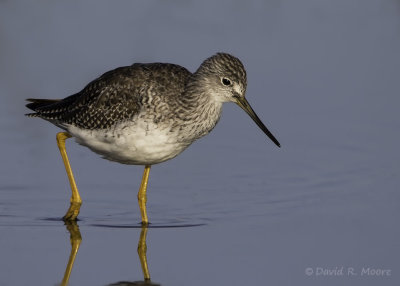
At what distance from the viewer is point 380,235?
11.3 m

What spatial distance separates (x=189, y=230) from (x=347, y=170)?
9.48ft

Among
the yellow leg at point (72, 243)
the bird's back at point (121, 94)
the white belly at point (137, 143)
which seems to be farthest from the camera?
the bird's back at point (121, 94)

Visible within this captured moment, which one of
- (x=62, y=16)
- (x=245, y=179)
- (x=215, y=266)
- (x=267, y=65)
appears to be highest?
(x=62, y=16)

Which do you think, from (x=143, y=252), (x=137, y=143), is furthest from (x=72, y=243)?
(x=137, y=143)

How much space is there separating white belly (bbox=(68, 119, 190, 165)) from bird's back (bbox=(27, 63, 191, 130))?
15 centimetres

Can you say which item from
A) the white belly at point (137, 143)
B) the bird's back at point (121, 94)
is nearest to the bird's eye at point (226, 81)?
the bird's back at point (121, 94)

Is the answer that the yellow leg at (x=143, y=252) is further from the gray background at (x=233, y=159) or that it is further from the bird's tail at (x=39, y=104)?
the bird's tail at (x=39, y=104)

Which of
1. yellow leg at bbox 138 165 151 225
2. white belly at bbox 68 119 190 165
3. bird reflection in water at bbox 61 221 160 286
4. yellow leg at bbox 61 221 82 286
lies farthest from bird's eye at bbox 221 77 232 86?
yellow leg at bbox 61 221 82 286

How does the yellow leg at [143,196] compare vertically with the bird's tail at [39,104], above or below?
below

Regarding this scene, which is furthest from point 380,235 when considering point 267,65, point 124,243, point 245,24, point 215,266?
point 245,24

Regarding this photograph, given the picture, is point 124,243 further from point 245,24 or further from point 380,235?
point 245,24

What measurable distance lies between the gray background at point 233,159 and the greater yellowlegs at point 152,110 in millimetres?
792

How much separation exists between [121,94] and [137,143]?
2.50 ft

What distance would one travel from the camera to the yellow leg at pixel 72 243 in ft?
33.4
